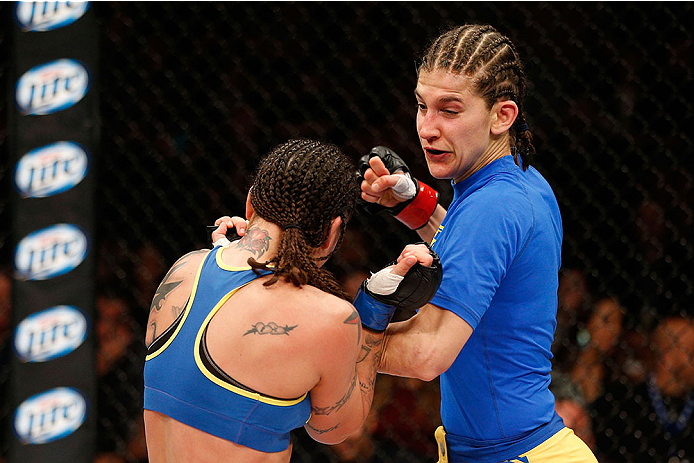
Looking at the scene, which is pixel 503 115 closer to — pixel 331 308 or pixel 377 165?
pixel 377 165

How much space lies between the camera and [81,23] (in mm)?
1883

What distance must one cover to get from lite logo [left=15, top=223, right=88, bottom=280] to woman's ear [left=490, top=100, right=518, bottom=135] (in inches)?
44.5

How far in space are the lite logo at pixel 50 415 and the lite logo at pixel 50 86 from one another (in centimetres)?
70

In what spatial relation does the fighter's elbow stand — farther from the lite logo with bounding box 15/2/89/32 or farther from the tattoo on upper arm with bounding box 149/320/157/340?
the lite logo with bounding box 15/2/89/32

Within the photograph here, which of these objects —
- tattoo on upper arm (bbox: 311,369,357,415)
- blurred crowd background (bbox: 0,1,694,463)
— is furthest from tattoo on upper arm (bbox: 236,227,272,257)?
blurred crowd background (bbox: 0,1,694,463)

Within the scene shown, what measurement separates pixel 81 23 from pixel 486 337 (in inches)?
52.3

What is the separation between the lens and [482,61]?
46.8 inches

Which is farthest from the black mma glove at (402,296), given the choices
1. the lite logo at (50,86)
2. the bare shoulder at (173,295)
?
the lite logo at (50,86)

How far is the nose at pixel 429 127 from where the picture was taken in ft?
3.98

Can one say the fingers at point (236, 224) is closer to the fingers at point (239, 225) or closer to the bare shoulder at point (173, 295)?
the fingers at point (239, 225)

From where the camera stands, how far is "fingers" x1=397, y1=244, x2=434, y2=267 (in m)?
1.05

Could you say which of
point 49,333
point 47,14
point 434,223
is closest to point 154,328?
point 434,223

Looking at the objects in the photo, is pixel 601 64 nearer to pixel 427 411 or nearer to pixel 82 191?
pixel 427 411

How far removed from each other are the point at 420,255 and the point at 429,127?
0.26 meters
